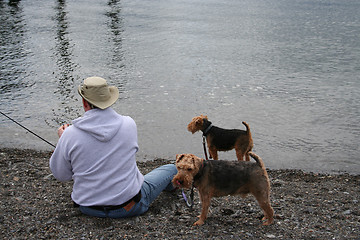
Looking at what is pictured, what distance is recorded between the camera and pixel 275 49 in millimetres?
15828

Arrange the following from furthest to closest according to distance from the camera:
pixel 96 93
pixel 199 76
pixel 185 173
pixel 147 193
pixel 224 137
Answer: pixel 199 76, pixel 224 137, pixel 147 193, pixel 185 173, pixel 96 93

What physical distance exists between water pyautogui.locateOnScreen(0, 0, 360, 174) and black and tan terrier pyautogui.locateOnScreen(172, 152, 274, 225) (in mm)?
3087

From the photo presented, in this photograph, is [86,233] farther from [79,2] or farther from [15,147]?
[79,2]

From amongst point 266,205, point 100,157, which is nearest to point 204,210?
point 266,205

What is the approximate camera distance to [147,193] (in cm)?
436

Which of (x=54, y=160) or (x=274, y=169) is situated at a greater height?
(x=54, y=160)

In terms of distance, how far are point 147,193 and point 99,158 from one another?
0.89m

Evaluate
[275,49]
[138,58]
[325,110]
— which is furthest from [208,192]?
[275,49]

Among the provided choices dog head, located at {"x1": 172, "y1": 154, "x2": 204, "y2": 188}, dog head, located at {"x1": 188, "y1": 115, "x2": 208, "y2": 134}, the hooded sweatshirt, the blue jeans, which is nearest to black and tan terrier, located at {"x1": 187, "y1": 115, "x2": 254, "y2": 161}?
dog head, located at {"x1": 188, "y1": 115, "x2": 208, "y2": 134}

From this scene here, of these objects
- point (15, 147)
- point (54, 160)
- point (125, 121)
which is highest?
point (125, 121)

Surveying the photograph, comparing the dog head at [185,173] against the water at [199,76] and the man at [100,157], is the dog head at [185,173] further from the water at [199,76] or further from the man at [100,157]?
the water at [199,76]

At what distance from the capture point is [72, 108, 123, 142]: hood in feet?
12.0

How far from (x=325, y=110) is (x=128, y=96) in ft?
18.9

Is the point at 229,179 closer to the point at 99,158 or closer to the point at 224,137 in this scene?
the point at 99,158
